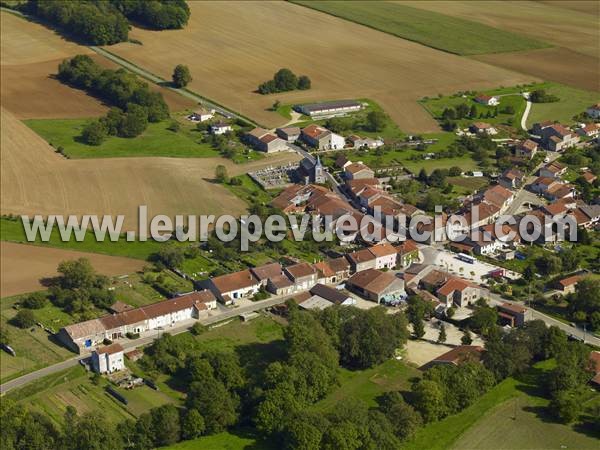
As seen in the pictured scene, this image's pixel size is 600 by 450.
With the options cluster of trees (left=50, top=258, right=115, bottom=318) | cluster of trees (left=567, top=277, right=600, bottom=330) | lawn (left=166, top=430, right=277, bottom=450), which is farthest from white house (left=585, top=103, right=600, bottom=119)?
lawn (left=166, top=430, right=277, bottom=450)

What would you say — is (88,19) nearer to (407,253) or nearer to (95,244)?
(95,244)

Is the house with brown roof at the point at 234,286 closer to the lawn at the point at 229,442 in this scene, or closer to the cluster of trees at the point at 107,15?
the lawn at the point at 229,442

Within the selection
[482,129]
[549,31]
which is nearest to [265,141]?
[482,129]

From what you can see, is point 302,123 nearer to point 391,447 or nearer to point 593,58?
point 593,58

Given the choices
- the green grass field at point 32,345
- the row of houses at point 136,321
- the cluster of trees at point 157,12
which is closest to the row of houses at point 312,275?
the row of houses at point 136,321

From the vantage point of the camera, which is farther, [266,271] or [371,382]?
[266,271]

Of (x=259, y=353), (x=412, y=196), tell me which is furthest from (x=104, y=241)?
(x=412, y=196)
